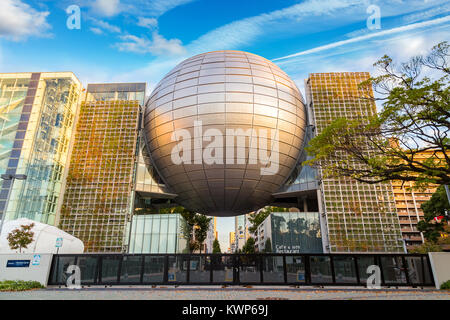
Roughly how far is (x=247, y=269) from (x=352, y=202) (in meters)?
19.7

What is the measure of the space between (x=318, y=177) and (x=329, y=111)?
28.3 ft

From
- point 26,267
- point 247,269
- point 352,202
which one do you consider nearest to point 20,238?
point 26,267

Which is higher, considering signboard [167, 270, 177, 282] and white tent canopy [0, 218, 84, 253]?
white tent canopy [0, 218, 84, 253]

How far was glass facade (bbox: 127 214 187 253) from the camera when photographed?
3111cm

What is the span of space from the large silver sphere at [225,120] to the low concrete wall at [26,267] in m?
16.8

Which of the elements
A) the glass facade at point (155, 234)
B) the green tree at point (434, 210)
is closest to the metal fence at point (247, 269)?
the glass facade at point (155, 234)

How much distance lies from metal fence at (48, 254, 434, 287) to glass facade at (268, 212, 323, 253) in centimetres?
1657

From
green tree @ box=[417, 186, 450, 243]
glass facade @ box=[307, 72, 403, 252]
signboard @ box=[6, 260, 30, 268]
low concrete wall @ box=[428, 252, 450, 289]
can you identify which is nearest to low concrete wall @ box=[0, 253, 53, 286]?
signboard @ box=[6, 260, 30, 268]

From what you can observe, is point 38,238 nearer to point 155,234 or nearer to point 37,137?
point 155,234

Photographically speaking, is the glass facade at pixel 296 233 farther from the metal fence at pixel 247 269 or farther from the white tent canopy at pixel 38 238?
the white tent canopy at pixel 38 238

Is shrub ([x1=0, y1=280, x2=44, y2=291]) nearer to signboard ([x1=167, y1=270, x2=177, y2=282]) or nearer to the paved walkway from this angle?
the paved walkway

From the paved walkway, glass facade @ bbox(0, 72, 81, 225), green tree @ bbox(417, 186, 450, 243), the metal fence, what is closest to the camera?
Answer: the paved walkway

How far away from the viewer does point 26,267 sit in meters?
15.7

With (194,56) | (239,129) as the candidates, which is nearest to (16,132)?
(194,56)
